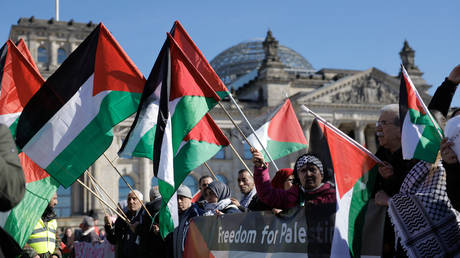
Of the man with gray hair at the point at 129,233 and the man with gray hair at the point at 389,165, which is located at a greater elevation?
the man with gray hair at the point at 389,165

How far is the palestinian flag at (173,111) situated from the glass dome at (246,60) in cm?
5142

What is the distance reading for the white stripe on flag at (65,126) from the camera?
6.50m

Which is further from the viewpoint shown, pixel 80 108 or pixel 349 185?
pixel 80 108

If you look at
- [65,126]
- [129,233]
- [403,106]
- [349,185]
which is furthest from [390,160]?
[129,233]

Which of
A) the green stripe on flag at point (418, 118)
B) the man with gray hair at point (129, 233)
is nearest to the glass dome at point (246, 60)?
the man with gray hair at point (129, 233)

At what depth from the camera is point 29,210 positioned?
603 centimetres

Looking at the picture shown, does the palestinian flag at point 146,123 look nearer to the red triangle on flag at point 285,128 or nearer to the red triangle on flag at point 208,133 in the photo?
the red triangle on flag at point 208,133

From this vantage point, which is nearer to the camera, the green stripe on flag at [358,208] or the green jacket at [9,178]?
the green jacket at [9,178]

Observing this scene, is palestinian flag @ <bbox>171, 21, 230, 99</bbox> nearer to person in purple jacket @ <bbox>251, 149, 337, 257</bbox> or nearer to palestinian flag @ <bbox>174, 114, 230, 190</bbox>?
palestinian flag @ <bbox>174, 114, 230, 190</bbox>

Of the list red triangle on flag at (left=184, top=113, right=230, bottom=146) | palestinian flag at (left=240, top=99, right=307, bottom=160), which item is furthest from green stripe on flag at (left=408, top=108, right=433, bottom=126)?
palestinian flag at (left=240, top=99, right=307, bottom=160)

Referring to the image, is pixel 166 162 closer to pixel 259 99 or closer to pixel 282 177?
pixel 282 177

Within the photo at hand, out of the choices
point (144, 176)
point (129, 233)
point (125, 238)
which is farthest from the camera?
point (144, 176)

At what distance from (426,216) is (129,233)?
479 centimetres

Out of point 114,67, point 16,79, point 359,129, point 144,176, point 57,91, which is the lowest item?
point 144,176
